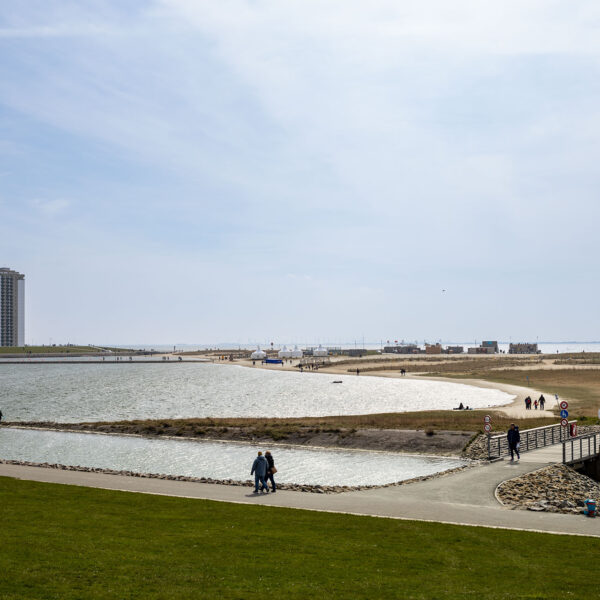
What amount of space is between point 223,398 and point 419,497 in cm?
6943

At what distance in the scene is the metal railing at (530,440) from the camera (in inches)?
1328

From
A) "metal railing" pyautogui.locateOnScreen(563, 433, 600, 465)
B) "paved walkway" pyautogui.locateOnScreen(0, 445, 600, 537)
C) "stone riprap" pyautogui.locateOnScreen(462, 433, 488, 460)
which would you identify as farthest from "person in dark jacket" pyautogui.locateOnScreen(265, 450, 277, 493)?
"stone riprap" pyautogui.locateOnScreen(462, 433, 488, 460)

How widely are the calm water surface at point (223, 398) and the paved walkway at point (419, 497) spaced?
41087mm

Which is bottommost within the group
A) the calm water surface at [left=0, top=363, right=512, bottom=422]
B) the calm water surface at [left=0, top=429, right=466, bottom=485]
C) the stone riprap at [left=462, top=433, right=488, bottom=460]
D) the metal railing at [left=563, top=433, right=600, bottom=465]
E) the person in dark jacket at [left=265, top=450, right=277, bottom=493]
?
the calm water surface at [left=0, top=363, right=512, bottom=422]

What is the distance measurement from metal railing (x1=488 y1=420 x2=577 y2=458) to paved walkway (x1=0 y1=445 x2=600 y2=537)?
9.42 ft

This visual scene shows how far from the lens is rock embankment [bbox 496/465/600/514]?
2150 centimetres

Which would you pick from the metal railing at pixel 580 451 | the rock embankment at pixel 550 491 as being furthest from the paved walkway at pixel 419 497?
the metal railing at pixel 580 451

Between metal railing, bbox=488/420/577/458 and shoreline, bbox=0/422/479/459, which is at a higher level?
metal railing, bbox=488/420/577/458

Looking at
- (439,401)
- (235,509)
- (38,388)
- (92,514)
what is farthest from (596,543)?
(38,388)

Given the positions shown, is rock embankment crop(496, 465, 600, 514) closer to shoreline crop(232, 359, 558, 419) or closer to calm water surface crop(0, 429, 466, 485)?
calm water surface crop(0, 429, 466, 485)

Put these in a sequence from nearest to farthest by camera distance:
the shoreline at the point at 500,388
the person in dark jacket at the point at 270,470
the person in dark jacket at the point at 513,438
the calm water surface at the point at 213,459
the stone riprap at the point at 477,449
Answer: the person in dark jacket at the point at 270,470 → the person in dark jacket at the point at 513,438 → the calm water surface at the point at 213,459 → the stone riprap at the point at 477,449 → the shoreline at the point at 500,388

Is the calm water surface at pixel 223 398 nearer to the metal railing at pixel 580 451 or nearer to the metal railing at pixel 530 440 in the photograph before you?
the metal railing at pixel 530 440

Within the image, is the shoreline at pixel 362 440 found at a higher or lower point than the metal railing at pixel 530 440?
lower

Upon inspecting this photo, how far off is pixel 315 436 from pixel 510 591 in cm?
3409
